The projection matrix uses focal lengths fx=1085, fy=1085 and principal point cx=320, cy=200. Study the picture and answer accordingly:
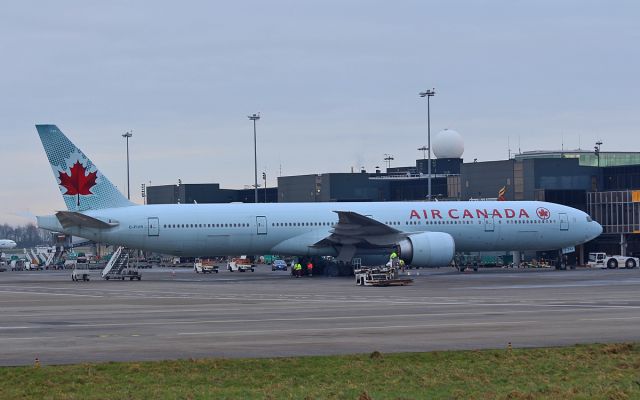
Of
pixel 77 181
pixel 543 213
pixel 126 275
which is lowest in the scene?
pixel 126 275

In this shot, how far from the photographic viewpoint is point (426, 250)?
6469 cm

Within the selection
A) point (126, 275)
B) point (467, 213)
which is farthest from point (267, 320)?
point (126, 275)

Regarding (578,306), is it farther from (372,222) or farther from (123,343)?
(372,222)

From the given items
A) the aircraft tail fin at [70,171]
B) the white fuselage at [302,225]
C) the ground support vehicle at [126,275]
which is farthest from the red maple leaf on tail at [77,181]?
the ground support vehicle at [126,275]

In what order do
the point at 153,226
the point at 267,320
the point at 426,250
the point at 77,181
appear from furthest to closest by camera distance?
1. the point at 77,181
2. the point at 153,226
3. the point at 426,250
4. the point at 267,320

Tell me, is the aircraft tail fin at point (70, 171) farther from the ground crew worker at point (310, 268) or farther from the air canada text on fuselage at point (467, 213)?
the air canada text on fuselage at point (467, 213)

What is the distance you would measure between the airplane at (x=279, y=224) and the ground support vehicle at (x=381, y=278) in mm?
9401

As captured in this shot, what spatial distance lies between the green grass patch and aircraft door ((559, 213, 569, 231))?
5035 cm

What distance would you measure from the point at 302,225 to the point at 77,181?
46.3 ft

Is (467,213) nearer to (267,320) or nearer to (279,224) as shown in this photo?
(279,224)

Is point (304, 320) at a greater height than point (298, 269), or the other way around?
point (298, 269)

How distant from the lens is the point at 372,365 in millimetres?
20750

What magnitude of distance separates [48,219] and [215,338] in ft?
143

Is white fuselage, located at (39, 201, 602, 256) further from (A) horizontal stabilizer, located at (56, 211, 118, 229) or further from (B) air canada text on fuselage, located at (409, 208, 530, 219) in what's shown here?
(A) horizontal stabilizer, located at (56, 211, 118, 229)
